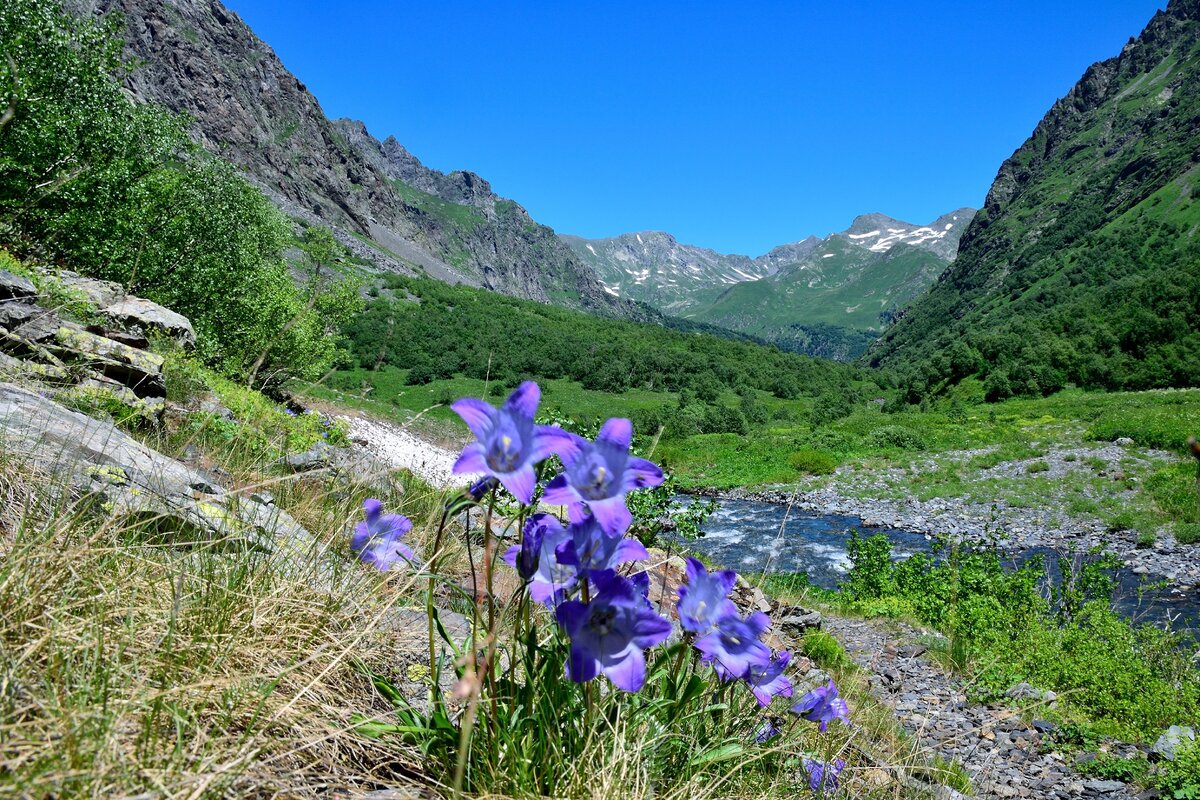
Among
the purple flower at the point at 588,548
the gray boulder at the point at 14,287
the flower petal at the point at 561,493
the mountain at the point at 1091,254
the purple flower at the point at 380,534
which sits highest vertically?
the mountain at the point at 1091,254

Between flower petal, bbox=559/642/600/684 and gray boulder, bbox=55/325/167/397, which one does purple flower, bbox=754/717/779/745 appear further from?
gray boulder, bbox=55/325/167/397

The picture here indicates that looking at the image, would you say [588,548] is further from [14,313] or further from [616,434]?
[14,313]

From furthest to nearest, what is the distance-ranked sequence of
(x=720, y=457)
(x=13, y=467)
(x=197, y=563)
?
(x=720, y=457), (x=13, y=467), (x=197, y=563)

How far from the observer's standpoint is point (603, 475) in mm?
1327

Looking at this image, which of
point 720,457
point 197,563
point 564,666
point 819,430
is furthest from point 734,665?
point 819,430

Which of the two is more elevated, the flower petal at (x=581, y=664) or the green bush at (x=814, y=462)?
the flower petal at (x=581, y=664)

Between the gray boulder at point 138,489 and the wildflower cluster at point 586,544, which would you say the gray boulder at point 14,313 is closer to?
the gray boulder at point 138,489

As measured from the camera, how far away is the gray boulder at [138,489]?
2.55m

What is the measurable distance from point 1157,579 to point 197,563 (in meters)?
18.2

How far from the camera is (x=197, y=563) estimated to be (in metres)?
2.40

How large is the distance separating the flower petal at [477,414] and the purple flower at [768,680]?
3.57 feet

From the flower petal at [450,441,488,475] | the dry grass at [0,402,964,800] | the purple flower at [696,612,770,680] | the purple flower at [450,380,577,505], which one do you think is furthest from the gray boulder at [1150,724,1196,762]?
the flower petal at [450,441,488,475]

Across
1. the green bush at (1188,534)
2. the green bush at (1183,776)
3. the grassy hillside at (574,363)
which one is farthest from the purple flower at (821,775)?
the grassy hillside at (574,363)

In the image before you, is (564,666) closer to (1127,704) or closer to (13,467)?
(13,467)
